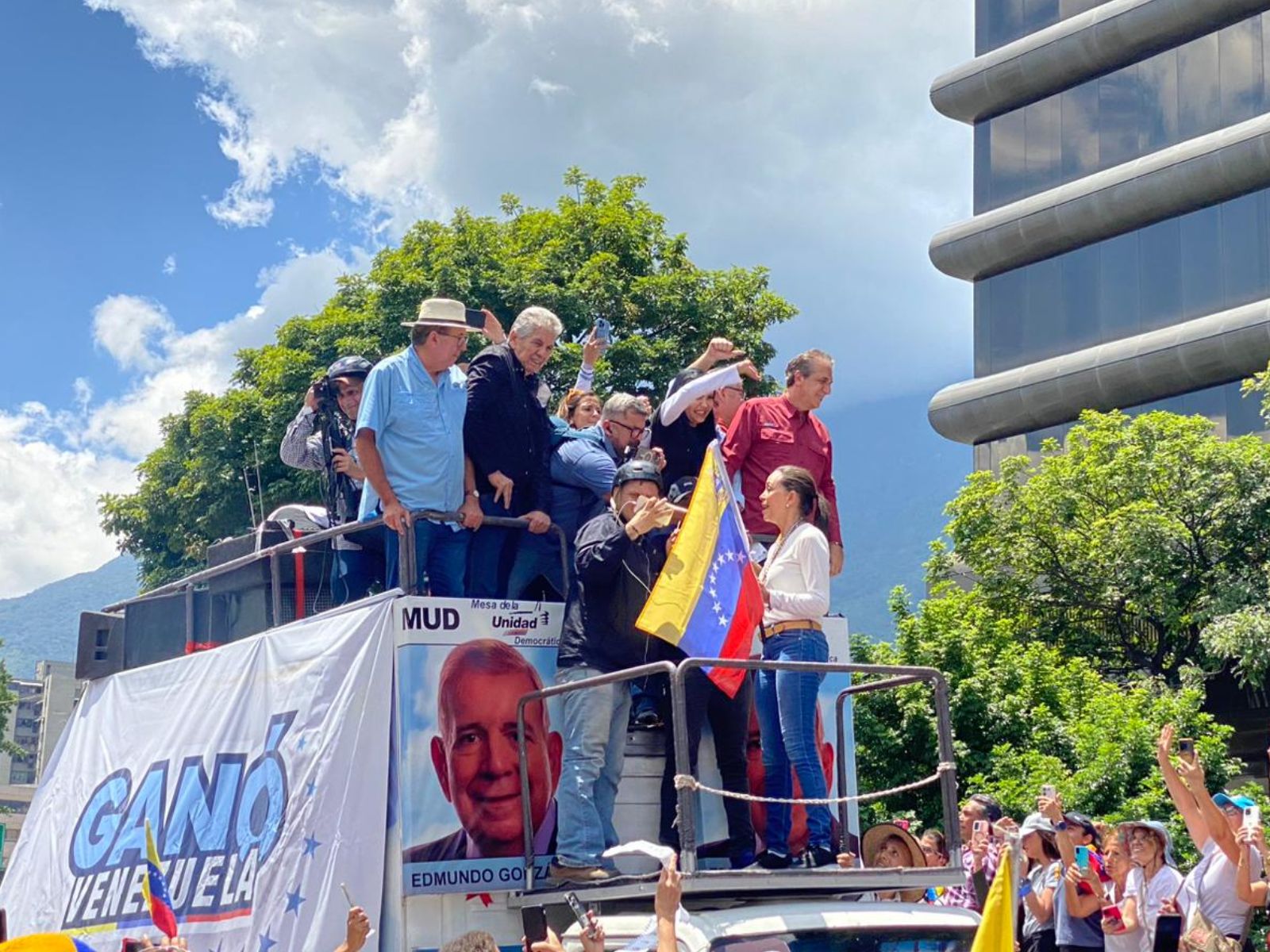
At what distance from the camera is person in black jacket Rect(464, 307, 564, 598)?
899 cm

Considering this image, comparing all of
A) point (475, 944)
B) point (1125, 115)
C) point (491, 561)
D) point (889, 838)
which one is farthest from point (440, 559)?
point (1125, 115)

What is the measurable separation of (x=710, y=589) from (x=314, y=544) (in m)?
2.43

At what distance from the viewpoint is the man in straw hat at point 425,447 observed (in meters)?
8.37

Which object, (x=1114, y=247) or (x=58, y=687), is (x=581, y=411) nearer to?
(x=1114, y=247)

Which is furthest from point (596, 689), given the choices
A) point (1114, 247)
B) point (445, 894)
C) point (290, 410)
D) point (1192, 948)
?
point (1114, 247)

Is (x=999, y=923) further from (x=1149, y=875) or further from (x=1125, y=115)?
(x=1125, y=115)

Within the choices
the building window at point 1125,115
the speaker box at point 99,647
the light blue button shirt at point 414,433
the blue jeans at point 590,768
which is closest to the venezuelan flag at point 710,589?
the blue jeans at point 590,768

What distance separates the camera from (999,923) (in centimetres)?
625

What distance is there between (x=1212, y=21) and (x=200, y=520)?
1157 inches

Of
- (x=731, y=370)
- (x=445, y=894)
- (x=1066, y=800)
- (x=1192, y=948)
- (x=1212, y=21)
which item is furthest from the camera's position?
(x=1212, y=21)

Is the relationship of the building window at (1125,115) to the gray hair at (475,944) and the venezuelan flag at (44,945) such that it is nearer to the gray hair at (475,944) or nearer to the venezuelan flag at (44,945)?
the gray hair at (475,944)

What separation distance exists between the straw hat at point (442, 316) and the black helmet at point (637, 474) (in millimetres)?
1319

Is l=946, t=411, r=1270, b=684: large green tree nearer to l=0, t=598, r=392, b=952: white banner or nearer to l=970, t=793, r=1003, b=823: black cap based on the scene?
l=970, t=793, r=1003, b=823: black cap

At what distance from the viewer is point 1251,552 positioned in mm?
32188
